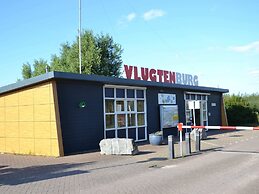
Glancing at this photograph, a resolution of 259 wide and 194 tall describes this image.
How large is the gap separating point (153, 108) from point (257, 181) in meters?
13.0

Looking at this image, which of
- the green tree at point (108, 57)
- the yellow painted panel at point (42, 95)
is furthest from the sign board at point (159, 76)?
the green tree at point (108, 57)

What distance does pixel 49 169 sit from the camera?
11469 mm

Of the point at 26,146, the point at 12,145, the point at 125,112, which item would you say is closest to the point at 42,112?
the point at 26,146

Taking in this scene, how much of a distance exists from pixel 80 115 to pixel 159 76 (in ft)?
31.5

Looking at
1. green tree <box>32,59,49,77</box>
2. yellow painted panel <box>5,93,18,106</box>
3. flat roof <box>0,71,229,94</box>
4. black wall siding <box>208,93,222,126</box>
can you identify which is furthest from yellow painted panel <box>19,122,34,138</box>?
green tree <box>32,59,49,77</box>

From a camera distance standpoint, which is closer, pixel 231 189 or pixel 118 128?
pixel 231 189

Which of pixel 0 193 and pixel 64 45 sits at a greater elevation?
pixel 64 45

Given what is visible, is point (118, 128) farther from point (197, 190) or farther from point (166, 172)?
point (197, 190)

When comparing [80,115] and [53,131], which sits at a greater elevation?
[80,115]

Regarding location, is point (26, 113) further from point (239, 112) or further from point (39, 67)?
point (39, 67)

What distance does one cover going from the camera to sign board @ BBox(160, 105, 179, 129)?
21797 millimetres

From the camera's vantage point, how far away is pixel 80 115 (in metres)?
15.9

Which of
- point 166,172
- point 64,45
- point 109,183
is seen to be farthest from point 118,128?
point 64,45

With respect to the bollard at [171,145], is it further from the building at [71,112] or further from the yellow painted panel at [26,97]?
the yellow painted panel at [26,97]
